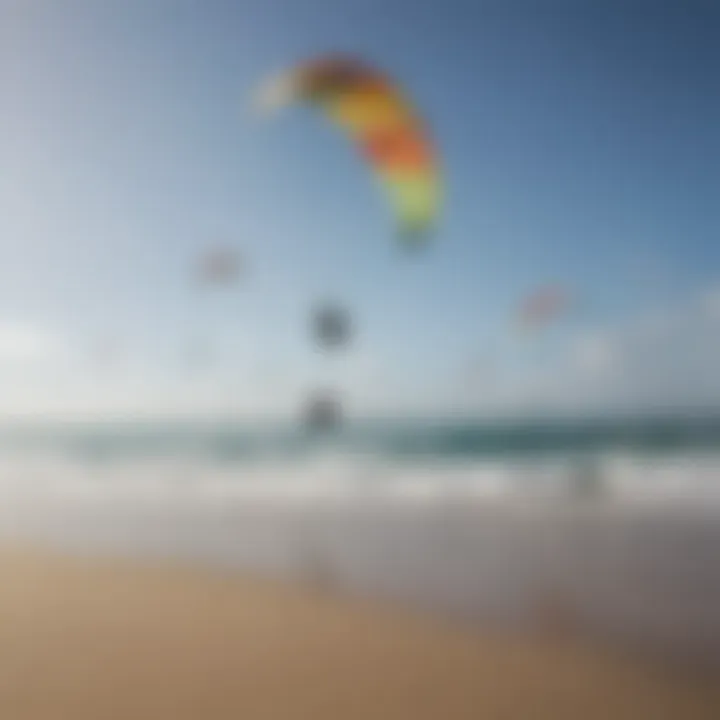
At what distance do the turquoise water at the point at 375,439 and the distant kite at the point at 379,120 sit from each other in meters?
0.50

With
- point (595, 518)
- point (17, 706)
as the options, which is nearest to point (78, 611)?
point (17, 706)

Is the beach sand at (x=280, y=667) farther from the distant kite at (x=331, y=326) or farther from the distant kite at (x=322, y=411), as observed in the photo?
the distant kite at (x=331, y=326)

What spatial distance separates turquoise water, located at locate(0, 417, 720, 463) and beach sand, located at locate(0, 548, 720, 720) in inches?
13.2

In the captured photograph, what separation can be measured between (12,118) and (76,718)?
1212mm

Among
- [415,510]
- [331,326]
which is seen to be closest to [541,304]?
[331,326]

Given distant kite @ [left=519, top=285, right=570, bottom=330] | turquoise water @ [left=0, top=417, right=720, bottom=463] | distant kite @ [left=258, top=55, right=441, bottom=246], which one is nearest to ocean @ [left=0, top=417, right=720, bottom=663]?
turquoise water @ [left=0, top=417, right=720, bottom=463]

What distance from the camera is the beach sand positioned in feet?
5.28

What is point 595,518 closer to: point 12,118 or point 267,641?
point 267,641

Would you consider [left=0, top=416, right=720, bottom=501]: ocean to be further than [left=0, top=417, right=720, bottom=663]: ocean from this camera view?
Yes

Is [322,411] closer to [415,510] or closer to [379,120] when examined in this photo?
[415,510]

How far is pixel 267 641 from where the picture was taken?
1757 mm

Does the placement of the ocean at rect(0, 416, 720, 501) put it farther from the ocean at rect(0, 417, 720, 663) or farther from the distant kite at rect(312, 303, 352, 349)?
the distant kite at rect(312, 303, 352, 349)

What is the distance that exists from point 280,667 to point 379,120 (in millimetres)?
1153

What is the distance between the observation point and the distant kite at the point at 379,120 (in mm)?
1921
